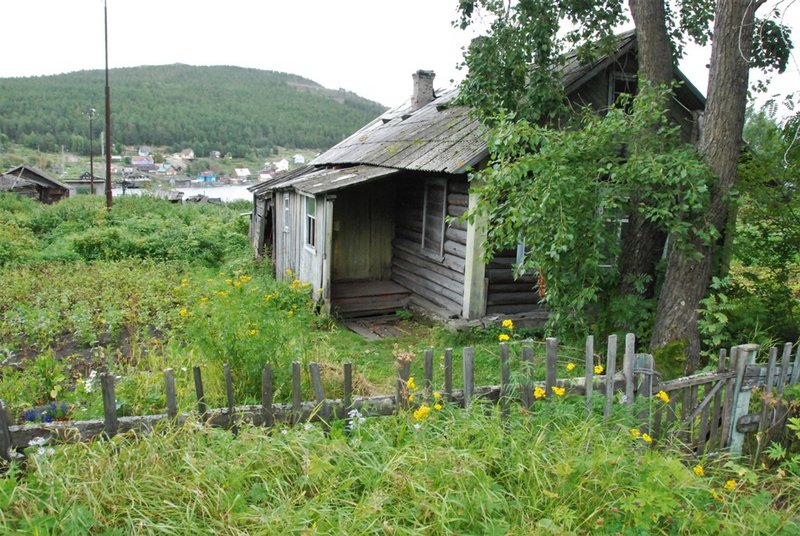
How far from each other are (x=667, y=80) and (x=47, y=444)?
306 inches

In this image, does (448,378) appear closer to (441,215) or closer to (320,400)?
(320,400)

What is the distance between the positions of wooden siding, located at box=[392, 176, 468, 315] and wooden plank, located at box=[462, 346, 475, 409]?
537 cm

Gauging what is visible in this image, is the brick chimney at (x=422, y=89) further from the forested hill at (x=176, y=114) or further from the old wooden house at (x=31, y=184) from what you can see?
the forested hill at (x=176, y=114)

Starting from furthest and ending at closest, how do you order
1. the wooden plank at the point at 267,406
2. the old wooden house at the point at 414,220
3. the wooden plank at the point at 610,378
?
1. the old wooden house at the point at 414,220
2. the wooden plank at the point at 610,378
3. the wooden plank at the point at 267,406

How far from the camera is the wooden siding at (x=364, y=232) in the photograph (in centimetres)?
1213

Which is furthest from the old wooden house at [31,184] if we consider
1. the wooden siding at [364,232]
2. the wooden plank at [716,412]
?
the wooden plank at [716,412]

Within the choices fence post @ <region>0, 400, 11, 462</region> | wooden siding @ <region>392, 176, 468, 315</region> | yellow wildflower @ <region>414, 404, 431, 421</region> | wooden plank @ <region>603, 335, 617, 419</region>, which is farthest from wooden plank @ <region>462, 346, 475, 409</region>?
wooden siding @ <region>392, 176, 468, 315</region>

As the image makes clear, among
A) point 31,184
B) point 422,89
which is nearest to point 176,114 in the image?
point 31,184

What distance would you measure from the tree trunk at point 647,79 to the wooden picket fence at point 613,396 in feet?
9.67

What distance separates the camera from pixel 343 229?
12125mm

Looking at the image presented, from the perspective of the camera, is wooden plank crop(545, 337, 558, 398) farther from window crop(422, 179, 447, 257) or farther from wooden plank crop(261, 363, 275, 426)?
window crop(422, 179, 447, 257)

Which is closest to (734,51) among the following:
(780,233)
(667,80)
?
(667,80)

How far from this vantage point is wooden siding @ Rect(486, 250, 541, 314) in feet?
31.5

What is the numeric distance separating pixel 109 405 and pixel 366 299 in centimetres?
753
